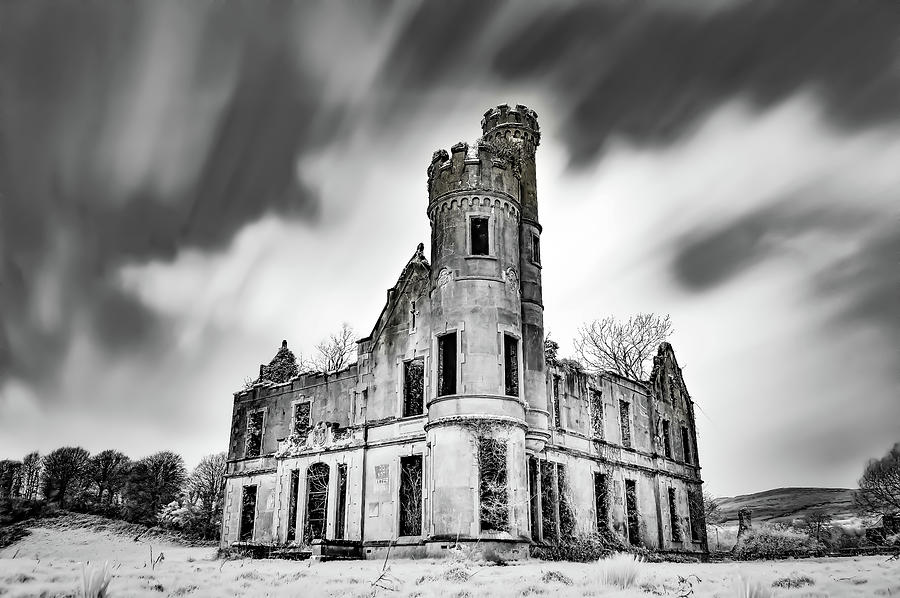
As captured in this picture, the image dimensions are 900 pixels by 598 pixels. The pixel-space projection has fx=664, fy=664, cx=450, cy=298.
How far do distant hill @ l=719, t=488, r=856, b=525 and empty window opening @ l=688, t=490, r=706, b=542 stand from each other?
19.7 m

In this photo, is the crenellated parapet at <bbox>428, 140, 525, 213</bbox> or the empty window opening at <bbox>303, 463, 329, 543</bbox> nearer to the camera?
the crenellated parapet at <bbox>428, 140, 525, 213</bbox>

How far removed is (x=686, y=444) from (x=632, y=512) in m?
8.67

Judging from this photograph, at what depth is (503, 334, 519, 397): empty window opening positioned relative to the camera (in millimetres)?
23938

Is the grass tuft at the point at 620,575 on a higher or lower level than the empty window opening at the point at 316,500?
lower

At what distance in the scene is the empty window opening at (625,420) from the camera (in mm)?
32094

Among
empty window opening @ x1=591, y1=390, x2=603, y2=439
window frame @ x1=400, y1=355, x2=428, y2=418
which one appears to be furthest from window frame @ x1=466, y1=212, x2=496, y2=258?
empty window opening @ x1=591, y1=390, x2=603, y2=439

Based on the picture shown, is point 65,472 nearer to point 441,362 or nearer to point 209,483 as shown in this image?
point 209,483

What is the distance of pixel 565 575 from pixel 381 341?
1693cm

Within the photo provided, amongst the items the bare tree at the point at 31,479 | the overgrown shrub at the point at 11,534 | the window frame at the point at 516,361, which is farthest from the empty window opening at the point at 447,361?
the bare tree at the point at 31,479

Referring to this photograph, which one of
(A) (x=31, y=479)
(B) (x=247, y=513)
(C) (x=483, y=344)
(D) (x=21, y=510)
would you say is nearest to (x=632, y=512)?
(C) (x=483, y=344)

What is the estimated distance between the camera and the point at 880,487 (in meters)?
36.4

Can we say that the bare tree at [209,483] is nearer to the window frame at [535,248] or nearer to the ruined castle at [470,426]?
the ruined castle at [470,426]

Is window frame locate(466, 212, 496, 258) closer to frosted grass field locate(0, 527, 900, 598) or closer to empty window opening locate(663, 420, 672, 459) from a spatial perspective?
frosted grass field locate(0, 527, 900, 598)

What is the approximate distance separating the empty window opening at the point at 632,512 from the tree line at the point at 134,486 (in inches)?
1294
